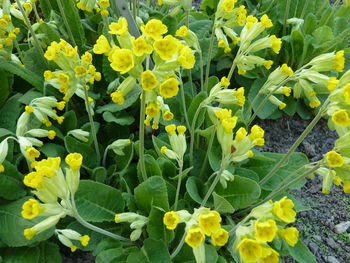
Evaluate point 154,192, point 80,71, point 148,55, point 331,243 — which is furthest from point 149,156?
point 331,243

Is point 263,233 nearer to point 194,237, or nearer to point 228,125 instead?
point 194,237

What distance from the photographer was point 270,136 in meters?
3.34

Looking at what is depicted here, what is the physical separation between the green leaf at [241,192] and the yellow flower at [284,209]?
25.3 inches

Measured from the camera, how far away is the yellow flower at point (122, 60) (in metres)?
1.43

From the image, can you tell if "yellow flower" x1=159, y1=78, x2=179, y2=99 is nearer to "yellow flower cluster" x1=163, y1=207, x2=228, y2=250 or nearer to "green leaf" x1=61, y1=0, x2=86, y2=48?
"yellow flower cluster" x1=163, y1=207, x2=228, y2=250

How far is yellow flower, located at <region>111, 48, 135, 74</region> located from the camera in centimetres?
143

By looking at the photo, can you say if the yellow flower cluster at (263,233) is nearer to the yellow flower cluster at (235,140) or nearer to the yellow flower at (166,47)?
the yellow flower cluster at (235,140)

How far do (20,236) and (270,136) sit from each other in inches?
84.1

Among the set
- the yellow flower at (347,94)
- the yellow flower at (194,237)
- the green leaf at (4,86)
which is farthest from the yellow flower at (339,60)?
the green leaf at (4,86)

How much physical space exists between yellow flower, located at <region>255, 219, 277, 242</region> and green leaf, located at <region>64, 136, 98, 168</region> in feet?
4.55

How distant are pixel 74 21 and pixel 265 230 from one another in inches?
88.8

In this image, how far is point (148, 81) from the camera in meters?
1.43

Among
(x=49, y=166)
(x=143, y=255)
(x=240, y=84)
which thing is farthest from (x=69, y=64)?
(x=240, y=84)

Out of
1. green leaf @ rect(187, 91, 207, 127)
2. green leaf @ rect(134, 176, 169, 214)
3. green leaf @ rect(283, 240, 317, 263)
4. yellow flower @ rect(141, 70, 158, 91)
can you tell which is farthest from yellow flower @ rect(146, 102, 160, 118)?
green leaf @ rect(283, 240, 317, 263)
